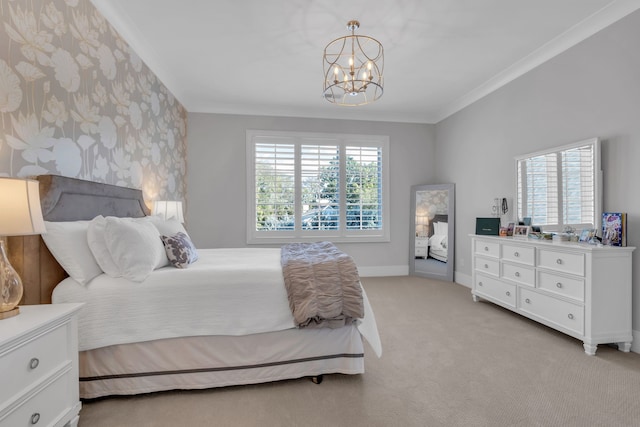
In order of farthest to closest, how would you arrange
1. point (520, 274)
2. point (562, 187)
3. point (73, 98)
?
1. point (520, 274)
2. point (562, 187)
3. point (73, 98)

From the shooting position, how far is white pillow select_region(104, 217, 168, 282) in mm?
1885

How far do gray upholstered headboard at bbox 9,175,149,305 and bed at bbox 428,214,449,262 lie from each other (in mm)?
4395

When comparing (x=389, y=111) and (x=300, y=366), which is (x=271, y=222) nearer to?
(x=389, y=111)

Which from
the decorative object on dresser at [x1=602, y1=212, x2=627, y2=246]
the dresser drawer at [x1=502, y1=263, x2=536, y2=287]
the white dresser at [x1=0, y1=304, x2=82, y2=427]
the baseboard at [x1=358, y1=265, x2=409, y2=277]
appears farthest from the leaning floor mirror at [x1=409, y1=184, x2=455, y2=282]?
the white dresser at [x1=0, y1=304, x2=82, y2=427]

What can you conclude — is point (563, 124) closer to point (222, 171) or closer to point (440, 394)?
point (440, 394)

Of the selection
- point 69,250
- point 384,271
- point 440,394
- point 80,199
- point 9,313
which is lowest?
point 440,394

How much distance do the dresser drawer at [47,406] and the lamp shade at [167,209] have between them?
6.63ft

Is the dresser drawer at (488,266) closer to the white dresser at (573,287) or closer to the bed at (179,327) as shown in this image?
the white dresser at (573,287)

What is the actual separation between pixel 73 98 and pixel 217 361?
2033 millimetres

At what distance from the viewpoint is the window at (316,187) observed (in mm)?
4902

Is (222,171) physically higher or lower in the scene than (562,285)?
higher

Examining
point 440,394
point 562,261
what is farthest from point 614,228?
point 440,394

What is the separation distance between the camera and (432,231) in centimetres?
502

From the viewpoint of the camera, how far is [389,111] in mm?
5066
